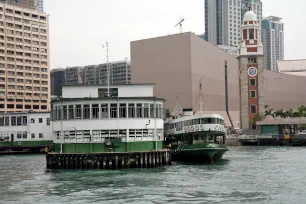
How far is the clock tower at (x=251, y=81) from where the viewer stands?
168250 millimetres

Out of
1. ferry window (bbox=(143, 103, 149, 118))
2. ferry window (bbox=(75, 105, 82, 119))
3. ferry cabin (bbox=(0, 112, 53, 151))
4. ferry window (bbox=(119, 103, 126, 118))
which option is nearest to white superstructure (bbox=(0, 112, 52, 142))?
ferry cabin (bbox=(0, 112, 53, 151))

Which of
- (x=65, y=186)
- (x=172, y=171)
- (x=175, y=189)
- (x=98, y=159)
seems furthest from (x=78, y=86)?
→ (x=175, y=189)

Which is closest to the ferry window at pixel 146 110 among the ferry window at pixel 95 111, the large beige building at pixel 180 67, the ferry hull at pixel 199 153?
the ferry window at pixel 95 111

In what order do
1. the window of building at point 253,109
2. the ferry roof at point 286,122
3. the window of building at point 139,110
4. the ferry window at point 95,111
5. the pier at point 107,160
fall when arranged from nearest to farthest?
the pier at point 107,160, the ferry window at point 95,111, the window of building at point 139,110, the ferry roof at point 286,122, the window of building at point 253,109

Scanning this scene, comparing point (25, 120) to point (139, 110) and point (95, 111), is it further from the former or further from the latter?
A: point (139, 110)

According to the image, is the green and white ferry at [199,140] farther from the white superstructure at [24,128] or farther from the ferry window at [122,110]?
the white superstructure at [24,128]

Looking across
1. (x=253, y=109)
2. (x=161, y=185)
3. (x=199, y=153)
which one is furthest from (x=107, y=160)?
(x=253, y=109)

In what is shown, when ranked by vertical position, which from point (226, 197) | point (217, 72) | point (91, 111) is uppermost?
point (217, 72)

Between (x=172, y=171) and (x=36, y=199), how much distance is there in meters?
22.6

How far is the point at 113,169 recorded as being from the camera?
64.1m

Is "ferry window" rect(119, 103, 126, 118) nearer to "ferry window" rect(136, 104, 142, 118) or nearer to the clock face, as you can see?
"ferry window" rect(136, 104, 142, 118)

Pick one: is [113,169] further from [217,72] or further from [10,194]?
[217,72]

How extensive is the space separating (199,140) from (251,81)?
90602 millimetres

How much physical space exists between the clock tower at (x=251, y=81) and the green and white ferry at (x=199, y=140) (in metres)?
85.1
